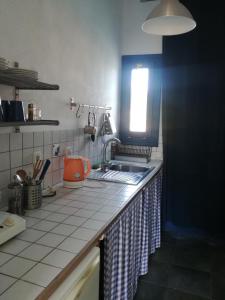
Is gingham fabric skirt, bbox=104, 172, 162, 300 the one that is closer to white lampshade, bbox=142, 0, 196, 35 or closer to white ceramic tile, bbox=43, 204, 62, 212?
white ceramic tile, bbox=43, 204, 62, 212

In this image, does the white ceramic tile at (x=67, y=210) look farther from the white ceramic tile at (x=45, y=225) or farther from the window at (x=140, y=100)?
the window at (x=140, y=100)

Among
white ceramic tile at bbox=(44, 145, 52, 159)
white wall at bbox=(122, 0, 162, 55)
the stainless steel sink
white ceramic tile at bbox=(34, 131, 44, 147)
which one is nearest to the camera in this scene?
white ceramic tile at bbox=(34, 131, 44, 147)

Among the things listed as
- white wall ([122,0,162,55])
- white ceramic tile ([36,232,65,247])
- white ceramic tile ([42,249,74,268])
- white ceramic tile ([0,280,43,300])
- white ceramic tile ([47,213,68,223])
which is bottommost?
white ceramic tile ([0,280,43,300])

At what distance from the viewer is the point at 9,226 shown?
1007 mm

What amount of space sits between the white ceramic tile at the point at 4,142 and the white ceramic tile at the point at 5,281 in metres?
0.67

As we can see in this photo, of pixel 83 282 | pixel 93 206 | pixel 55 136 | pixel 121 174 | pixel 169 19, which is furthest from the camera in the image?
pixel 121 174

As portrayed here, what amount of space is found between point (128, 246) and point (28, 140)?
866 millimetres

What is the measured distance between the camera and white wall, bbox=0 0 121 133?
1.35 metres

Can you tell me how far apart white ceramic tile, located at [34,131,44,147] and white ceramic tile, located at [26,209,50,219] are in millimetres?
416

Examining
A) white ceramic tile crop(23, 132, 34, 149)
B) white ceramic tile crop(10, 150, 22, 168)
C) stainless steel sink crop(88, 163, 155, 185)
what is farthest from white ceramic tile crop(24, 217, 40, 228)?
stainless steel sink crop(88, 163, 155, 185)

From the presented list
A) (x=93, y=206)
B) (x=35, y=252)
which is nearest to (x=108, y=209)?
(x=93, y=206)

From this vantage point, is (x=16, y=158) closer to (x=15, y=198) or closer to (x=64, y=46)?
(x=15, y=198)

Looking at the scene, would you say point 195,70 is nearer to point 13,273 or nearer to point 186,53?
point 186,53

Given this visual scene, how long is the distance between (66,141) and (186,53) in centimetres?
163
